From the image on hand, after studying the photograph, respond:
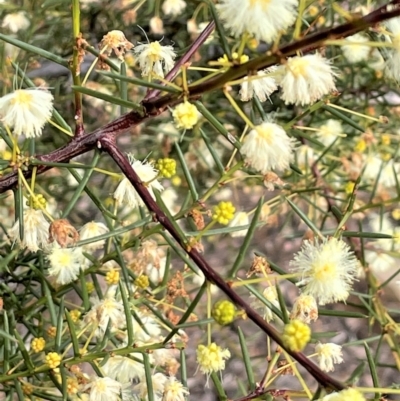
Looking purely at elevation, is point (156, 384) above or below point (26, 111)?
below

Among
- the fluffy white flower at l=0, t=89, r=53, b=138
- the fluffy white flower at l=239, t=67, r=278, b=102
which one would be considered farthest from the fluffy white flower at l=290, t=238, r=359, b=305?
the fluffy white flower at l=0, t=89, r=53, b=138

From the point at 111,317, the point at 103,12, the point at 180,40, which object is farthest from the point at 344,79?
the point at 111,317

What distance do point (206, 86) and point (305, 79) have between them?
0.21 ft

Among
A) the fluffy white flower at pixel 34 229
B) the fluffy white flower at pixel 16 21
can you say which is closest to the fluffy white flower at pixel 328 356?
the fluffy white flower at pixel 34 229

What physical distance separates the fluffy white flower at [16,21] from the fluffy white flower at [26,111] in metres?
0.43

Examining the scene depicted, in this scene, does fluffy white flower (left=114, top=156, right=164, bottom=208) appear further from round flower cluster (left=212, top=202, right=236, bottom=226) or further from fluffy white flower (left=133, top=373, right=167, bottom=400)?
fluffy white flower (left=133, top=373, right=167, bottom=400)

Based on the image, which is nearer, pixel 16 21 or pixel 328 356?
pixel 328 356

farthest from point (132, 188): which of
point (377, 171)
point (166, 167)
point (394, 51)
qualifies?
point (377, 171)

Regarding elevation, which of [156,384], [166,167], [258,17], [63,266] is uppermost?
[258,17]

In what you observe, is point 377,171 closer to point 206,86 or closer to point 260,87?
point 260,87

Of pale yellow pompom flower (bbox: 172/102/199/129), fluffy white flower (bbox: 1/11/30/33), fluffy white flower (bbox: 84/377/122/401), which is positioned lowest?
fluffy white flower (bbox: 84/377/122/401)

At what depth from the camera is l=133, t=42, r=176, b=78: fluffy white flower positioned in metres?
0.48

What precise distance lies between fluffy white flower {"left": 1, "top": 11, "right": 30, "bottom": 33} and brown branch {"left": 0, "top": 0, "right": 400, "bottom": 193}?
1.42 feet

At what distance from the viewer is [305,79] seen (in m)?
0.37
